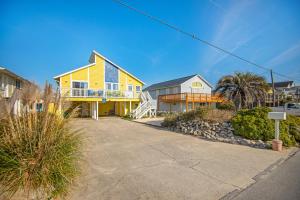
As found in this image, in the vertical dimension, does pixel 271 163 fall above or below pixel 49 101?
below

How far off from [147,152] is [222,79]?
485 inches

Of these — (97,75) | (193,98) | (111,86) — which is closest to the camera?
(97,75)

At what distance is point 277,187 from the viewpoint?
3.56 m

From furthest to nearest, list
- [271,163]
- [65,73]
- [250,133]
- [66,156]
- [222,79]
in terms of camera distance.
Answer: [65,73] < [222,79] < [250,133] < [271,163] < [66,156]

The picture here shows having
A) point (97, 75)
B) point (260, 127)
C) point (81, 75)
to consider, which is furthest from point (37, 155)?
point (97, 75)

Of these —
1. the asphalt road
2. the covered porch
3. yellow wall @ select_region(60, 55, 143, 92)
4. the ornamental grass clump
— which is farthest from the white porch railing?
the asphalt road

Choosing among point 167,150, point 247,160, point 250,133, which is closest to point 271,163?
point 247,160

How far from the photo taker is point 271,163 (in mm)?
5121

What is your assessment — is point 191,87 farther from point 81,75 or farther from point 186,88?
point 81,75

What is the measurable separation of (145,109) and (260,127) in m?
13.3

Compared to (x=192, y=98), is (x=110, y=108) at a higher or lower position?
lower

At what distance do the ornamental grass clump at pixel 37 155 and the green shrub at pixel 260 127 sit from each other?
25.9 feet

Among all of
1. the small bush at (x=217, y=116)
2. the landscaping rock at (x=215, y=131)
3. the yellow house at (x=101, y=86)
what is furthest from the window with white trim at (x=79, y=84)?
the small bush at (x=217, y=116)

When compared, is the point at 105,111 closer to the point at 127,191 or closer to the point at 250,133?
the point at 250,133
